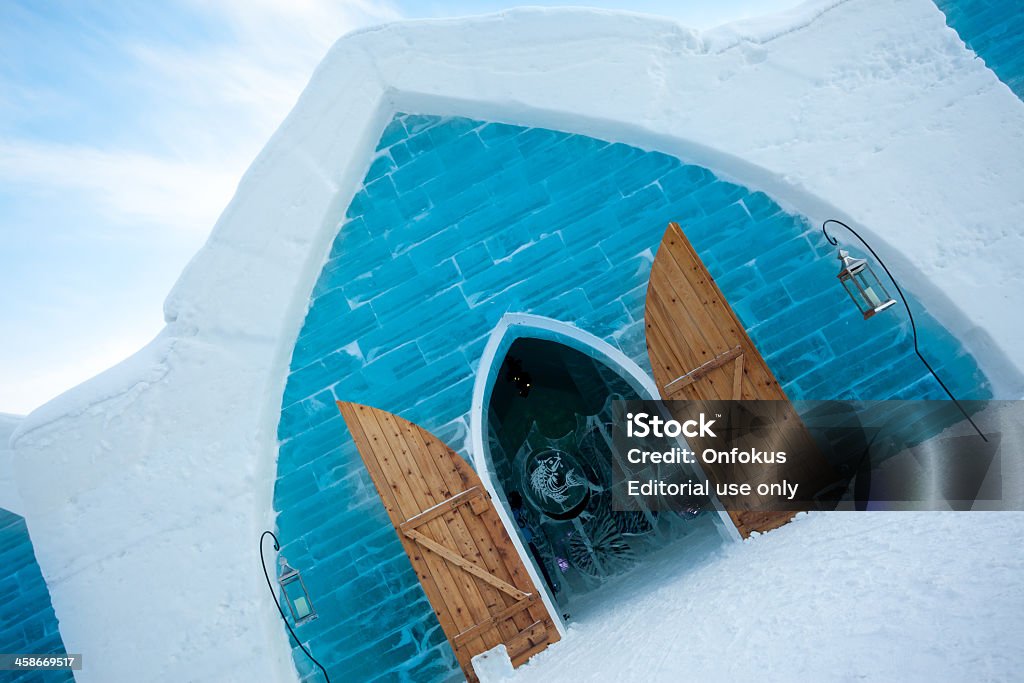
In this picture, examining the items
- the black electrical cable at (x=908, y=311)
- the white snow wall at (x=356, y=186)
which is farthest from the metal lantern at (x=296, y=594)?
the black electrical cable at (x=908, y=311)

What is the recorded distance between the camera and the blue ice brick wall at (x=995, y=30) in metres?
5.61

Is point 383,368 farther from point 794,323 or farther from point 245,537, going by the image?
point 794,323

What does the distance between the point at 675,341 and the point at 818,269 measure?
1253mm

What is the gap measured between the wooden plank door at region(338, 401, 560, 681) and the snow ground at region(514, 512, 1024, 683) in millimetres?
329

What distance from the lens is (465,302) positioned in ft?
18.5

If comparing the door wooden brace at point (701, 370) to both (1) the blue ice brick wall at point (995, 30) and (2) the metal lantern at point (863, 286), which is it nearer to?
(2) the metal lantern at point (863, 286)

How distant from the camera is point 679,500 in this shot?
733 centimetres

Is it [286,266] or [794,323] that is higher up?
[286,266]

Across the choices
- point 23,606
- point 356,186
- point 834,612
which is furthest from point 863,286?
point 23,606

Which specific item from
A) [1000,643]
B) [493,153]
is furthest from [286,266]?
[1000,643]

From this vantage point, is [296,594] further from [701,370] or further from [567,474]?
[567,474]

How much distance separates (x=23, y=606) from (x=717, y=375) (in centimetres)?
544

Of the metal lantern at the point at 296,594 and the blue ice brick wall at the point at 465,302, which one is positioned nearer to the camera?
the metal lantern at the point at 296,594

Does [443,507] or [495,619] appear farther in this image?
[443,507]
